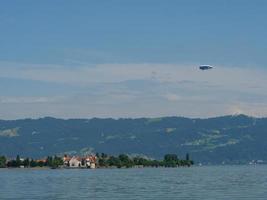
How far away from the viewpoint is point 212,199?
85.2 m

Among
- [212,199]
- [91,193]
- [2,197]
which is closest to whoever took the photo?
[212,199]

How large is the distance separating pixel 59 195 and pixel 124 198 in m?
10.4

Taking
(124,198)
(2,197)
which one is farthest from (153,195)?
(2,197)

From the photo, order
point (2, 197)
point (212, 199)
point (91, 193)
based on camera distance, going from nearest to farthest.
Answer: point (212, 199), point (2, 197), point (91, 193)

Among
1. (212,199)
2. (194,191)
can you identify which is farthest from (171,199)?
(194,191)

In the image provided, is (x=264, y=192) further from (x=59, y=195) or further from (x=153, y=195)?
(x=59, y=195)

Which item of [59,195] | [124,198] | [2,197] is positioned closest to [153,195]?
[124,198]

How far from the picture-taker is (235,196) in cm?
9031

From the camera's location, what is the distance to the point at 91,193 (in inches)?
3915

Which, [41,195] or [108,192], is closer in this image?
[41,195]

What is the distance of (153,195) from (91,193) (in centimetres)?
1065

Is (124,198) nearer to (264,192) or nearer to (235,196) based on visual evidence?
(235,196)

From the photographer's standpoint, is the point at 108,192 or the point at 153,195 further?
the point at 108,192

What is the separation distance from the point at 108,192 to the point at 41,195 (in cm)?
1086
